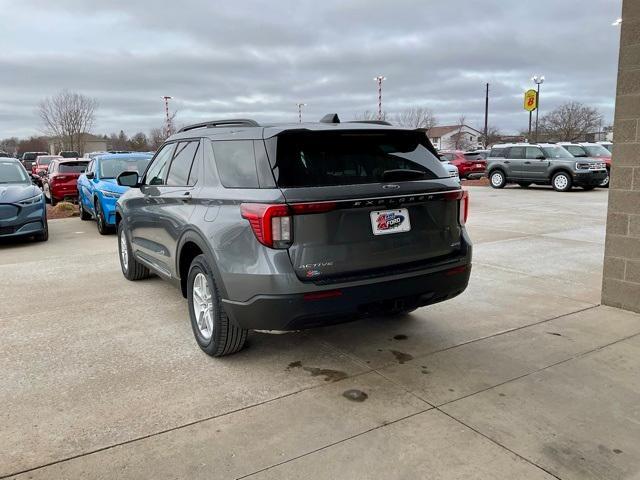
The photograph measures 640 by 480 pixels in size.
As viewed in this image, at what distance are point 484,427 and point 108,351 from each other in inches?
114

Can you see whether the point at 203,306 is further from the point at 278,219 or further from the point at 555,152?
the point at 555,152

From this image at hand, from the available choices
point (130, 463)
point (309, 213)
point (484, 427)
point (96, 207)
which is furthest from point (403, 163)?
point (96, 207)

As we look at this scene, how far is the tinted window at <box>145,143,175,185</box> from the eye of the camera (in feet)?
16.6

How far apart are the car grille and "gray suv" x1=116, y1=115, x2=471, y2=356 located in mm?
6002

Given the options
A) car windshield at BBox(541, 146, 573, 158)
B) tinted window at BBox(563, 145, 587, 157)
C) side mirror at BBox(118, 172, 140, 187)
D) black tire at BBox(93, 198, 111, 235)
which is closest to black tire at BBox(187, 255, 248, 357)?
side mirror at BBox(118, 172, 140, 187)

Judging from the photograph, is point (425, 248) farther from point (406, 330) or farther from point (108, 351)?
point (108, 351)

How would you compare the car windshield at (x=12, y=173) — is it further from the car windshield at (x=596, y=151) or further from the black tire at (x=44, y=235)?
the car windshield at (x=596, y=151)

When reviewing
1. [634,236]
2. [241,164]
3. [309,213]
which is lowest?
[634,236]

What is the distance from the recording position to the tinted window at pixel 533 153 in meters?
20.2

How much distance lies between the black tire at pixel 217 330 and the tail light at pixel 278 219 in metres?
0.70

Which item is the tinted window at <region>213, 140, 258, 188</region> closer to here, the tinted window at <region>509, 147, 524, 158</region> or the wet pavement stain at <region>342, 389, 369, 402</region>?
the wet pavement stain at <region>342, 389, 369, 402</region>

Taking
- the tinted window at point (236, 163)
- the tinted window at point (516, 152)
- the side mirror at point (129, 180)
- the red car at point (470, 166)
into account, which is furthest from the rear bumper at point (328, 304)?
the red car at point (470, 166)

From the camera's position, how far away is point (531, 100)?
109 ft

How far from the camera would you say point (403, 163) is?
12.6ft
